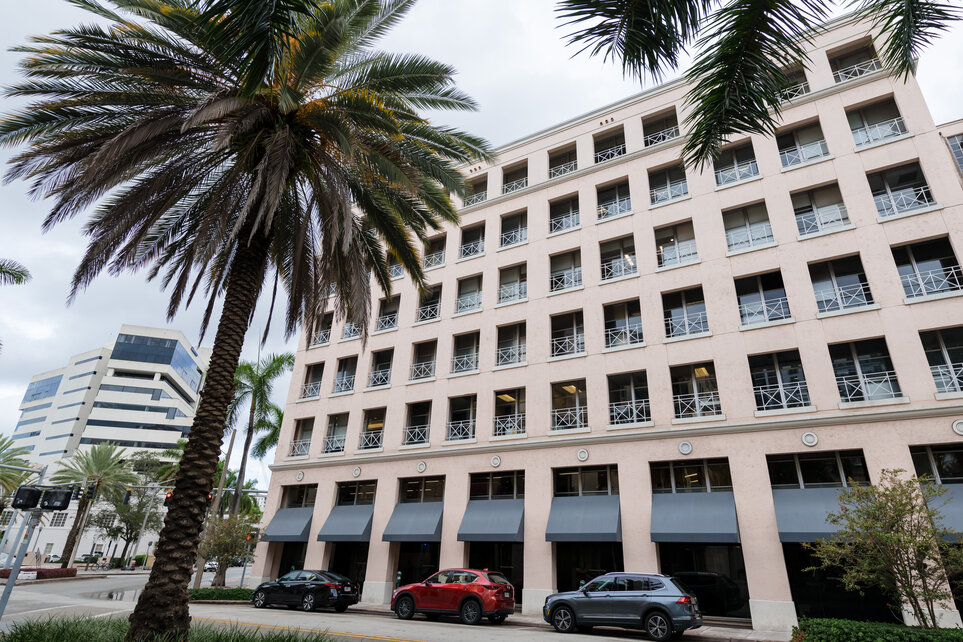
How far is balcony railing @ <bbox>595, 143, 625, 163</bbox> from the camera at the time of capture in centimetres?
2703

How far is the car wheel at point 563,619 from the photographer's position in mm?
15102

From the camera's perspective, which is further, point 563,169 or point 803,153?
point 563,169

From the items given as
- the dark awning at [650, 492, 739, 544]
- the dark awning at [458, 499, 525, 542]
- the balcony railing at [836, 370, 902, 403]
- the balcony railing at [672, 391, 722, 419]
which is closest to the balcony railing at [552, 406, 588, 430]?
the dark awning at [458, 499, 525, 542]

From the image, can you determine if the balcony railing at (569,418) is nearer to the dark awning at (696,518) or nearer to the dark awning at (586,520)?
the dark awning at (586,520)

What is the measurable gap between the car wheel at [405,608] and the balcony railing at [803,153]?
73.2ft

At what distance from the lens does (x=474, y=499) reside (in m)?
23.5

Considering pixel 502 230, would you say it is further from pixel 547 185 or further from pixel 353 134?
pixel 353 134

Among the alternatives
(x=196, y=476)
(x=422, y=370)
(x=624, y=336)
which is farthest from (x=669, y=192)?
(x=196, y=476)

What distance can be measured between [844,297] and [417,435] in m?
19.2

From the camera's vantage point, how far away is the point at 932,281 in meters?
18.0

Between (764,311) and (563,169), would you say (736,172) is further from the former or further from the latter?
(563,169)

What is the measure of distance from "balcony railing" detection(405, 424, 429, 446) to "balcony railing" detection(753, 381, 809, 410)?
15.0 m

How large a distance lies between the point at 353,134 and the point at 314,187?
166cm

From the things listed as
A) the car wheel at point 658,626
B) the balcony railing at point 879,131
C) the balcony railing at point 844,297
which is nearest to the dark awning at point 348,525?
the car wheel at point 658,626
